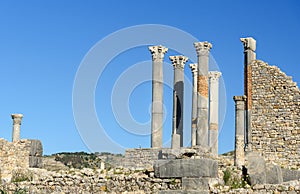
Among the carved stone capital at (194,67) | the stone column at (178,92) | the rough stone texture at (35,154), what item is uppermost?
the carved stone capital at (194,67)

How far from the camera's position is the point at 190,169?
592 inches

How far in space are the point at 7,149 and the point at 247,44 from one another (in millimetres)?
12511

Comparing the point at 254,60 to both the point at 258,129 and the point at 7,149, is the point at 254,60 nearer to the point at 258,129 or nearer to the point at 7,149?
the point at 258,129

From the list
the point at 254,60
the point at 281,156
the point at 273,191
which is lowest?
the point at 273,191

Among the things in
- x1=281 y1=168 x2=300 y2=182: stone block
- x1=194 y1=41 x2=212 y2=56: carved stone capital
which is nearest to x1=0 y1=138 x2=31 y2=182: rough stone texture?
x1=194 y1=41 x2=212 y2=56: carved stone capital

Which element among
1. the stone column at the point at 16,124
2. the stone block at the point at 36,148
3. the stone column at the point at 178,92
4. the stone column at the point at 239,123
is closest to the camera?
the stone block at the point at 36,148

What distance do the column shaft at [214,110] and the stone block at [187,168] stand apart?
2056 centimetres

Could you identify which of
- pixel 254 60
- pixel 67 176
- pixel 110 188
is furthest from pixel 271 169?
pixel 254 60

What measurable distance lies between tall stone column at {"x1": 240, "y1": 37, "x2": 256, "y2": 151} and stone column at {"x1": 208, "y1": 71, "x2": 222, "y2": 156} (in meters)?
8.14

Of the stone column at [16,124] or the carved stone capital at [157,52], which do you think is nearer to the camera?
the stone column at [16,124]

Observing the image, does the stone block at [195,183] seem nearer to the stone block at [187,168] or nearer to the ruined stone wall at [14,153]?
the stone block at [187,168]

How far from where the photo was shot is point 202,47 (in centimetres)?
3228

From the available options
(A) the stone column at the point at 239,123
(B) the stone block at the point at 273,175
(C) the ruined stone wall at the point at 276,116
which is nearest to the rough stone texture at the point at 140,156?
(A) the stone column at the point at 239,123

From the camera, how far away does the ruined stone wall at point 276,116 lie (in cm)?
2670
